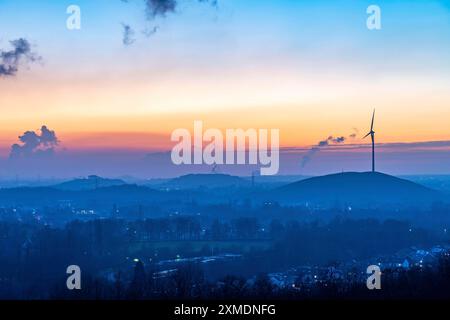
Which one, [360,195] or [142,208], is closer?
[142,208]

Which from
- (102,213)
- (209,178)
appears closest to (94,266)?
(102,213)

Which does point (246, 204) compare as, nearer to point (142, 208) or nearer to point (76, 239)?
point (142, 208)

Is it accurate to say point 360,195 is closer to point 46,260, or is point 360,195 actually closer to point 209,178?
point 209,178
